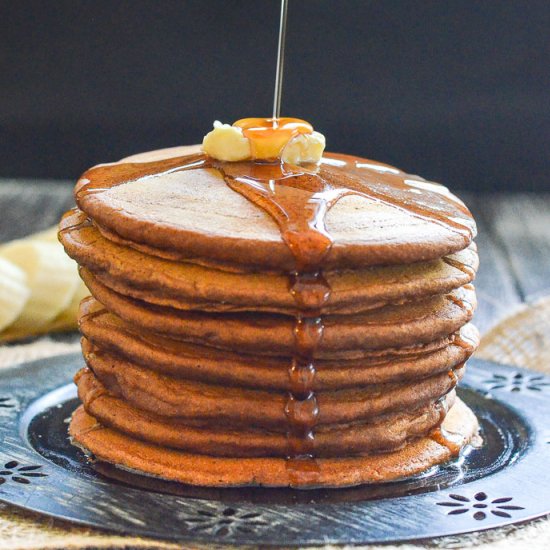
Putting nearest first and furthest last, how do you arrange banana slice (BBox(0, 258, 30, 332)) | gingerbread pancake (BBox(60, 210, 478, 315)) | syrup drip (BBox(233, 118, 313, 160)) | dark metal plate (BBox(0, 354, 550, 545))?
dark metal plate (BBox(0, 354, 550, 545)) < gingerbread pancake (BBox(60, 210, 478, 315)) < syrup drip (BBox(233, 118, 313, 160)) < banana slice (BBox(0, 258, 30, 332))

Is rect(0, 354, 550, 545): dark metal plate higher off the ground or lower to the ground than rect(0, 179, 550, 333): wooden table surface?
higher

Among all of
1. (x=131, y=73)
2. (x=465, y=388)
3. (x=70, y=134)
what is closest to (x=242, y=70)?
(x=131, y=73)

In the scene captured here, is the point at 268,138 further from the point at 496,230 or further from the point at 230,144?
the point at 496,230

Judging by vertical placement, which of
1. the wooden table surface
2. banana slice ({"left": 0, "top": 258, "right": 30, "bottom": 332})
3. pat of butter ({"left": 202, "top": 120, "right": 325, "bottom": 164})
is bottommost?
the wooden table surface

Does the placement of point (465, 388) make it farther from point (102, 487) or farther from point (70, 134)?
point (70, 134)

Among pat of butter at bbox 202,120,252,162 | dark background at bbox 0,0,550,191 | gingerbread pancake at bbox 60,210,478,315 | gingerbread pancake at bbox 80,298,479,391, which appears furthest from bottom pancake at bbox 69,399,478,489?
dark background at bbox 0,0,550,191

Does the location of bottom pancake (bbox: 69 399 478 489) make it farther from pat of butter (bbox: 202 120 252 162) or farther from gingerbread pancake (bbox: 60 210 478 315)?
pat of butter (bbox: 202 120 252 162)

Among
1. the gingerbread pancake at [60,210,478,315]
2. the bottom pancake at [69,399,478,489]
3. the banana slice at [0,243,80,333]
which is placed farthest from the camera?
the banana slice at [0,243,80,333]

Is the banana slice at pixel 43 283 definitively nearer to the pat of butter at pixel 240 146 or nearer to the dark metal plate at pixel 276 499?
the dark metal plate at pixel 276 499
